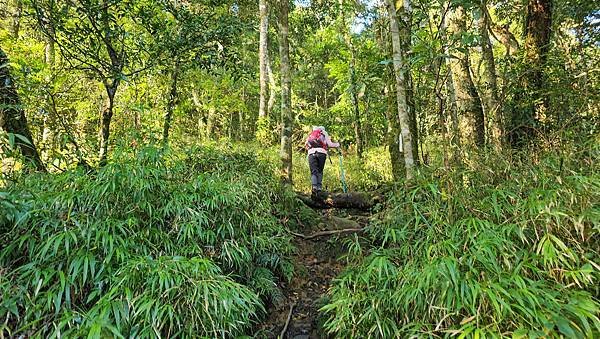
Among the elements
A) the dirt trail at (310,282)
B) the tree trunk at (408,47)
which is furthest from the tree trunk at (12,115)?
the tree trunk at (408,47)

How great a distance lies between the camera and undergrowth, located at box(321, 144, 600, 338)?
7.82ft

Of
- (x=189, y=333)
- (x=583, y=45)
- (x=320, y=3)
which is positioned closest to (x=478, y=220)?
(x=189, y=333)

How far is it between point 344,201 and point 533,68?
408 cm

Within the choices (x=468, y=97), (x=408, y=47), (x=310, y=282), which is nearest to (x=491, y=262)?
(x=310, y=282)

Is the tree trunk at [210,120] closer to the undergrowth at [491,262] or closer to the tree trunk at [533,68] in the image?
the tree trunk at [533,68]

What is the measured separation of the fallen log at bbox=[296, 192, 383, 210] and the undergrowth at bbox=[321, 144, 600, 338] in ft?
11.5

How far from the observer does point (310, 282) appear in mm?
4910

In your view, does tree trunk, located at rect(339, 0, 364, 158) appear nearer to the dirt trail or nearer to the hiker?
the hiker

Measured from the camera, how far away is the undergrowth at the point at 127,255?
257 centimetres

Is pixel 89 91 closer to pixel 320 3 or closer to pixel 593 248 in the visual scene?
pixel 320 3

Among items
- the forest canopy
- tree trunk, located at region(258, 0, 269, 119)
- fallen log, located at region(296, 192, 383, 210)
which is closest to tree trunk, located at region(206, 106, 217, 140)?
tree trunk, located at region(258, 0, 269, 119)

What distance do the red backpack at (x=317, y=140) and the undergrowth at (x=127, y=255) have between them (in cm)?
387

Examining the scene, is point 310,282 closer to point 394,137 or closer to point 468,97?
point 394,137

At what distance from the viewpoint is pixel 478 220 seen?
311 centimetres
